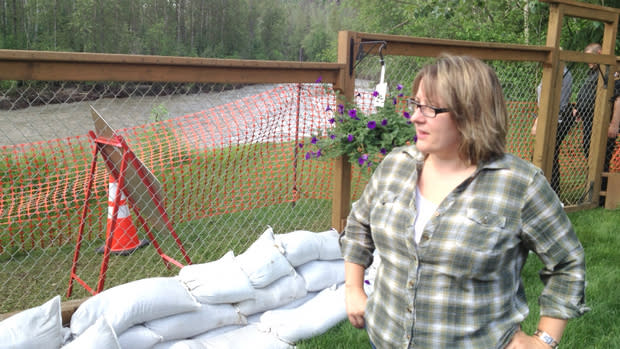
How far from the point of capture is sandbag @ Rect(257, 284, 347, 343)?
2.72m

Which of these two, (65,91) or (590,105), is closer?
(590,105)

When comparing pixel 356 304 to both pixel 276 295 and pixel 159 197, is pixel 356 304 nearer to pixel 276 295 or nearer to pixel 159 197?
pixel 276 295

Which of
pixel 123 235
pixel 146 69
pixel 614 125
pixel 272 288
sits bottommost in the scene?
pixel 123 235

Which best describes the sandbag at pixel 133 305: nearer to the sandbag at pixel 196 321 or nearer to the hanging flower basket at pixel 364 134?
the sandbag at pixel 196 321

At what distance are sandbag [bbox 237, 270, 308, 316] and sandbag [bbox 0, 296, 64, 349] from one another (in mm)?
956

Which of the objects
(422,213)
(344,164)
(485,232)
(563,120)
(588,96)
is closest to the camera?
(485,232)

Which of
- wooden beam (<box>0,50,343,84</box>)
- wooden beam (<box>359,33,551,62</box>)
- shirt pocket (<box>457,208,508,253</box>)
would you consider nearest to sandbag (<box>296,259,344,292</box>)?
wooden beam (<box>0,50,343,84</box>)

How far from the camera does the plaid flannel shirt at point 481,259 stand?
1272 mm

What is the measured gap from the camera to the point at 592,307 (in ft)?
10.0

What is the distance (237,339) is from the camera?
2660 millimetres

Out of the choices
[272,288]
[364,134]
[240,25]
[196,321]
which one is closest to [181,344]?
[196,321]

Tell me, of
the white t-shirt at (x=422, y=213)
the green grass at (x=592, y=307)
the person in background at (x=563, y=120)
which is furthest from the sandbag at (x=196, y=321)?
the person in background at (x=563, y=120)

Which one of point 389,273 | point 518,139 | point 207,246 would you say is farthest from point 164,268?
point 518,139

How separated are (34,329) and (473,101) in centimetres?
206
